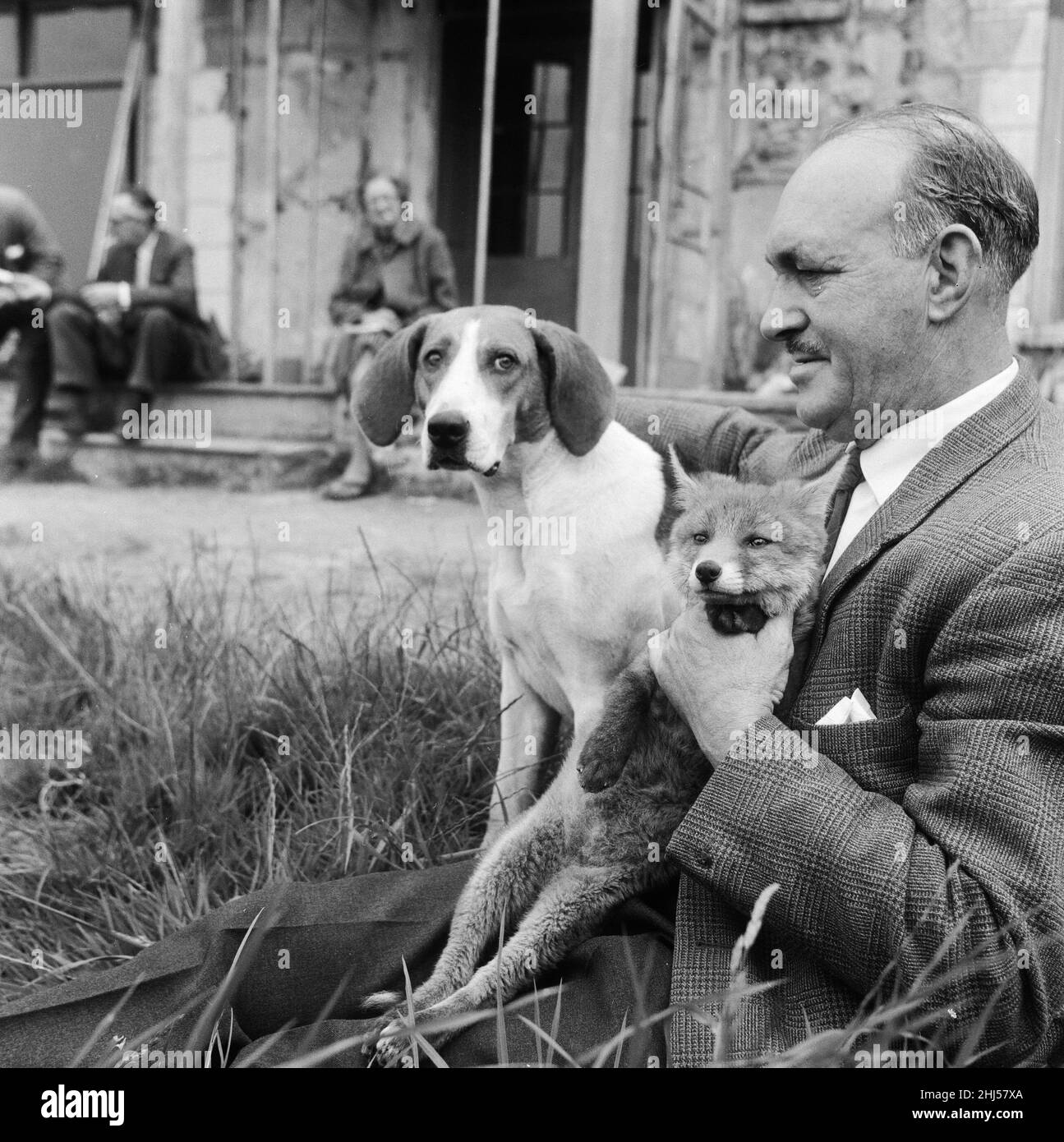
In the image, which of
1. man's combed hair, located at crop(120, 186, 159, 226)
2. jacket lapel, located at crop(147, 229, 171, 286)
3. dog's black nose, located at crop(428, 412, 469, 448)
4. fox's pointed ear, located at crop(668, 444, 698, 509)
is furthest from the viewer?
man's combed hair, located at crop(120, 186, 159, 226)

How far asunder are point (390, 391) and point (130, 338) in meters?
4.99

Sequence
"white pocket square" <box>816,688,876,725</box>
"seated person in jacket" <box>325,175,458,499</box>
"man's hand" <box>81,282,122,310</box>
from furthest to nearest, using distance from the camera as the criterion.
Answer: "man's hand" <box>81,282,122,310</box> < "seated person in jacket" <box>325,175,458,499</box> < "white pocket square" <box>816,688,876,725</box>

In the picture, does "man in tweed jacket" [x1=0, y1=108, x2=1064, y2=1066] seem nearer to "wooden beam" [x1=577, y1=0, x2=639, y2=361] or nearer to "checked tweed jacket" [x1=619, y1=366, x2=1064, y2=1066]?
"checked tweed jacket" [x1=619, y1=366, x2=1064, y2=1066]

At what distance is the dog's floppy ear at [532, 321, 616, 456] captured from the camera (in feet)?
8.70

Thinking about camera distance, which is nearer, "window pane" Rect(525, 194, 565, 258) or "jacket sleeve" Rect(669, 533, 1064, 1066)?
"jacket sleeve" Rect(669, 533, 1064, 1066)

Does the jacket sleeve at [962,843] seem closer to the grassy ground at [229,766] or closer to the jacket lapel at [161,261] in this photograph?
the grassy ground at [229,766]

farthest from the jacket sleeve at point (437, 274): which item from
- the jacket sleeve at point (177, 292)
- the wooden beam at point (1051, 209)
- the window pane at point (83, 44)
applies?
the window pane at point (83, 44)

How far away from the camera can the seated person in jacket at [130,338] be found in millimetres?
7070

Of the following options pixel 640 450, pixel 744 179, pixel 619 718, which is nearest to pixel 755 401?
pixel 744 179

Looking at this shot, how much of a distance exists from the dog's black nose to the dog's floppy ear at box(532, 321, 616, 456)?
204 mm

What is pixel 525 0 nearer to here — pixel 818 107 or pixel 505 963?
pixel 818 107

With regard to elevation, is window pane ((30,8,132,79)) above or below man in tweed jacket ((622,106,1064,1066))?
above

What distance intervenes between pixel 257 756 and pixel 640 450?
1.28 meters

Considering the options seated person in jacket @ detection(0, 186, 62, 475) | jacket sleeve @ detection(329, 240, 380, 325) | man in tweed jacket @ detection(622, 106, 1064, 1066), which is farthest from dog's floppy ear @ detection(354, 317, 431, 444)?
seated person in jacket @ detection(0, 186, 62, 475)
